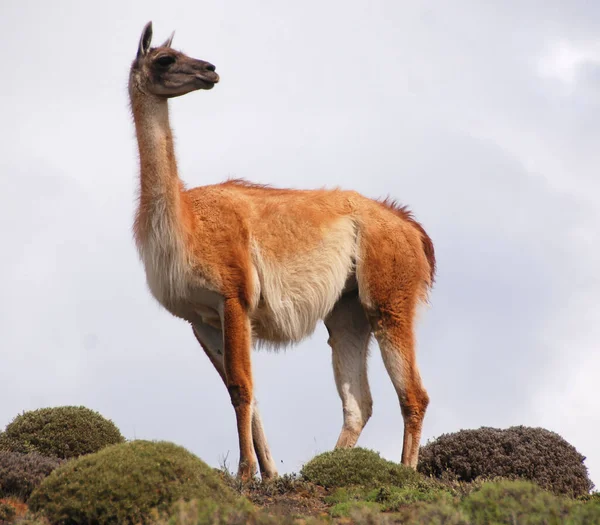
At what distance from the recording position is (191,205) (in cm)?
1218

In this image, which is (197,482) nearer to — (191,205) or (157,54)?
(191,205)

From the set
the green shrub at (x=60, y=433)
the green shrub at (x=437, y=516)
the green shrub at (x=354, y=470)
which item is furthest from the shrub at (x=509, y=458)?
the green shrub at (x=437, y=516)

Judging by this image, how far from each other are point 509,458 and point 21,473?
7.10m

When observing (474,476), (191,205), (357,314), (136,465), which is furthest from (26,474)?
(474,476)

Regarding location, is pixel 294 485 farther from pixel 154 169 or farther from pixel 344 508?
pixel 154 169

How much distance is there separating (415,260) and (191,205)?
3.18 meters

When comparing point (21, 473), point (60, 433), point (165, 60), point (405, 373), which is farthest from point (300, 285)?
point (21, 473)

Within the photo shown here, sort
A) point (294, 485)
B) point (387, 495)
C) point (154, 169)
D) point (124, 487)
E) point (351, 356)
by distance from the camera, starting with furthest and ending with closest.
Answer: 1. point (351, 356)
2. point (154, 169)
3. point (294, 485)
4. point (387, 495)
5. point (124, 487)

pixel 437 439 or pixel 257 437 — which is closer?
pixel 257 437

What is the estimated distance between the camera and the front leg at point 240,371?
37.1ft

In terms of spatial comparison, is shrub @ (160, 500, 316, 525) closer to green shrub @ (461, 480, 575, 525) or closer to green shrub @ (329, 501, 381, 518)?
green shrub @ (461, 480, 575, 525)

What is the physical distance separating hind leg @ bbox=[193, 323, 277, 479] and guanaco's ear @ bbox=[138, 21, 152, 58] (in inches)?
135

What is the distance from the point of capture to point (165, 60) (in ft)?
38.7

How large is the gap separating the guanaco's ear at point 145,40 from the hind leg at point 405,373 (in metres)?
4.52
